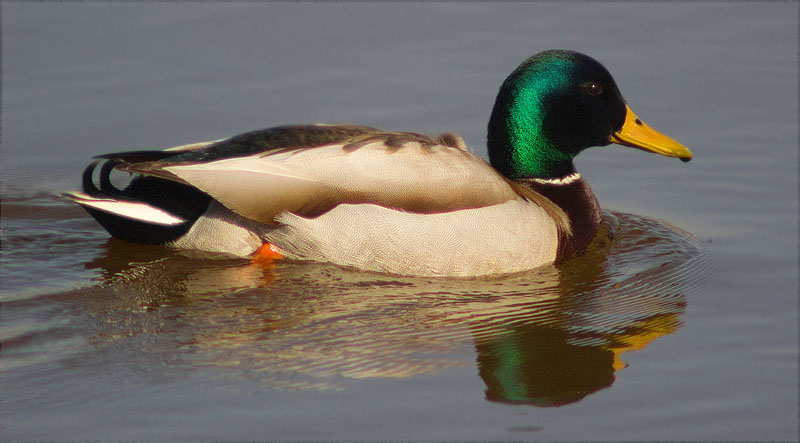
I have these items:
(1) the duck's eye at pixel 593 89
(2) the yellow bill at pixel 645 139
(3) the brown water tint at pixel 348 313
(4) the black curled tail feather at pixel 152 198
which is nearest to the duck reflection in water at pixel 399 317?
(3) the brown water tint at pixel 348 313

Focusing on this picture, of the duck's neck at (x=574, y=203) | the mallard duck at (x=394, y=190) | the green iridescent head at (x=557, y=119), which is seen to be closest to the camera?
the mallard duck at (x=394, y=190)

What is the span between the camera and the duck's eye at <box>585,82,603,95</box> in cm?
799

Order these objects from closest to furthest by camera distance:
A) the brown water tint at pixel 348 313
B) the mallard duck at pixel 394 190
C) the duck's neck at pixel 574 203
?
the brown water tint at pixel 348 313 → the mallard duck at pixel 394 190 → the duck's neck at pixel 574 203

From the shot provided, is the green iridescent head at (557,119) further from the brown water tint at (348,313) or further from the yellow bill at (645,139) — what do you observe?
the brown water tint at (348,313)

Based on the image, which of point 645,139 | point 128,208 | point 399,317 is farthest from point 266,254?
point 645,139

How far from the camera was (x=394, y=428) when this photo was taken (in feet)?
18.6

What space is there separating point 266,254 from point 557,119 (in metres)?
2.19

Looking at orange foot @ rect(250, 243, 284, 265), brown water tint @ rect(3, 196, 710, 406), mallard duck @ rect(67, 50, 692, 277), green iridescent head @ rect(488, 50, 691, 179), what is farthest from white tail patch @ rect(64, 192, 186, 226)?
green iridescent head @ rect(488, 50, 691, 179)

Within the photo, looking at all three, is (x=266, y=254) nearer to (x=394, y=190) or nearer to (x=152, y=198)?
(x=152, y=198)

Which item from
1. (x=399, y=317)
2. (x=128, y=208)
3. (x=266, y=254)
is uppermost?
(x=128, y=208)

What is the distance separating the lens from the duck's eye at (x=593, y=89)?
7.99 metres

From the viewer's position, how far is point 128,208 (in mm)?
7656

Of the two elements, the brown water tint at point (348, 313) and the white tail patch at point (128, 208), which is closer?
the brown water tint at point (348, 313)

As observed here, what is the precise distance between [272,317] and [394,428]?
1.54 metres
